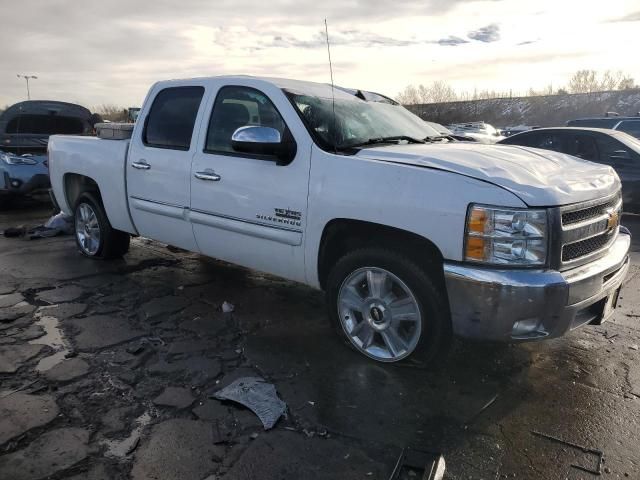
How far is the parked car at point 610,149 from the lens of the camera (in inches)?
316

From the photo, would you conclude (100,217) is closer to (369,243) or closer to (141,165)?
(141,165)

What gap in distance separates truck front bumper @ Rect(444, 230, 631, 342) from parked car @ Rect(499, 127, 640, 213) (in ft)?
19.3

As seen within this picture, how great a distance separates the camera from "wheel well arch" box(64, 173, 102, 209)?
586 cm

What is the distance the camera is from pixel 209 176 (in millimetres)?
4160

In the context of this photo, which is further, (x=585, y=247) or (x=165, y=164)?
(x=165, y=164)

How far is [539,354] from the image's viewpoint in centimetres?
371

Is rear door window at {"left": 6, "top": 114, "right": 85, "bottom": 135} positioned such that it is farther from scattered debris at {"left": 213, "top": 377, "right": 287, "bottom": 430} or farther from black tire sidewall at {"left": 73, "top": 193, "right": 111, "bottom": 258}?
scattered debris at {"left": 213, "top": 377, "right": 287, "bottom": 430}

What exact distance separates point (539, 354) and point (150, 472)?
269 cm

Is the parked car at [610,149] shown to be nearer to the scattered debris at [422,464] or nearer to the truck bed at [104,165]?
the truck bed at [104,165]

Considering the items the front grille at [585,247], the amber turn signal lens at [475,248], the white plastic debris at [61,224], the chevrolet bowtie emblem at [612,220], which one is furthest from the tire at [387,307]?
the white plastic debris at [61,224]

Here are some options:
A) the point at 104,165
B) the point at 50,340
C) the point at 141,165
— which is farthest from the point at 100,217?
the point at 50,340

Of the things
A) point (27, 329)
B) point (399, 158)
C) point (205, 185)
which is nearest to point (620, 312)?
point (399, 158)

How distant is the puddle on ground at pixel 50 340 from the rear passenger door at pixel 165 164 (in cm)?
118

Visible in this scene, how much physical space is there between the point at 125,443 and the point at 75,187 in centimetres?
436
